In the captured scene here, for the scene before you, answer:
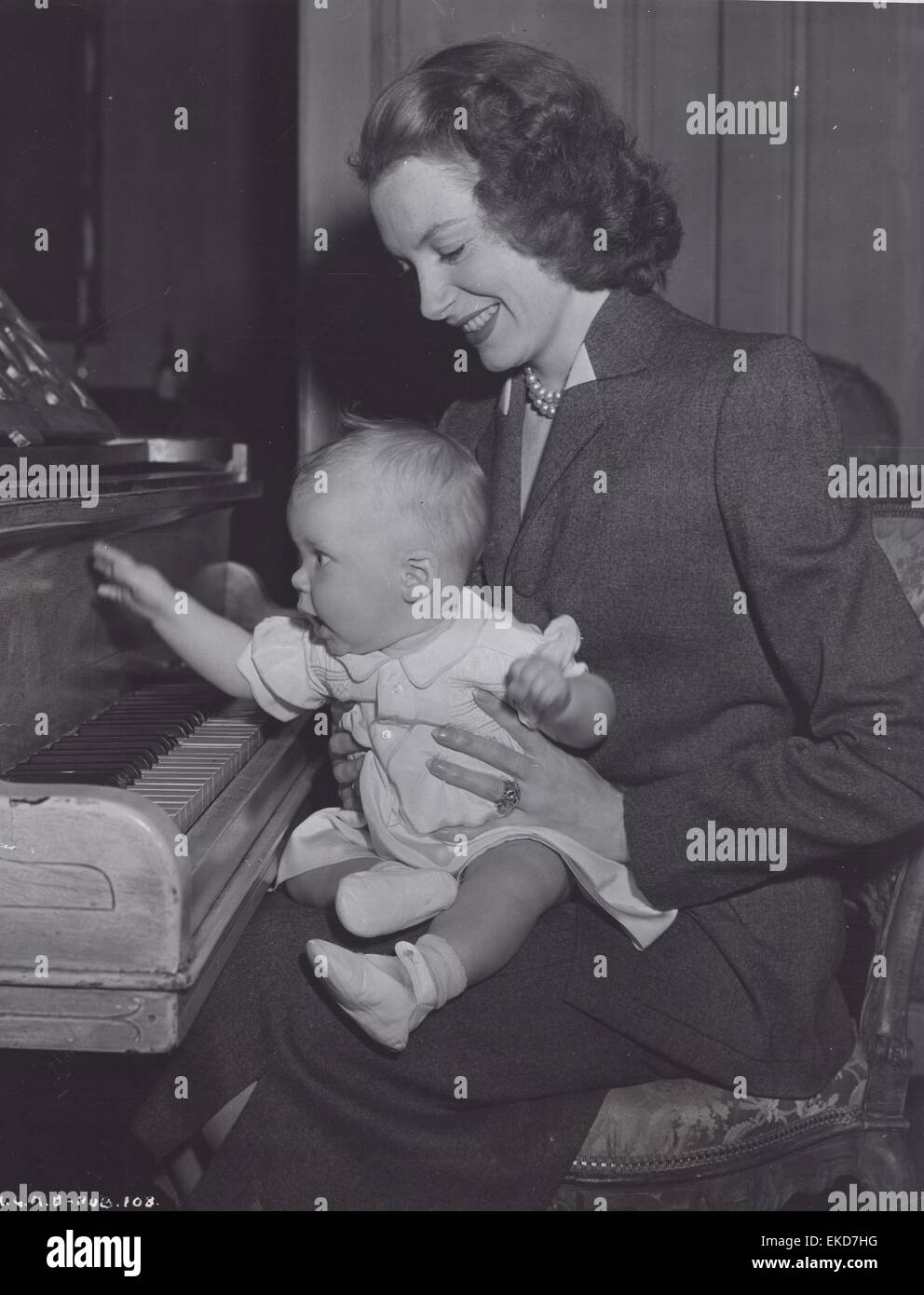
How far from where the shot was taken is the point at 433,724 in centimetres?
159

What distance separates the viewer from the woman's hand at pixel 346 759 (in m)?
1.68

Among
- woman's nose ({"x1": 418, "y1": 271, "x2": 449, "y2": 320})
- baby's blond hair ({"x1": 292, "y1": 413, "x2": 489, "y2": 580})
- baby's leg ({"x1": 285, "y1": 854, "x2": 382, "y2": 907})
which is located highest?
woman's nose ({"x1": 418, "y1": 271, "x2": 449, "y2": 320})

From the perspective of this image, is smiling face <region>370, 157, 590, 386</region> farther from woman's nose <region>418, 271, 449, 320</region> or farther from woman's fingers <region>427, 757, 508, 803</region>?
woman's fingers <region>427, 757, 508, 803</region>

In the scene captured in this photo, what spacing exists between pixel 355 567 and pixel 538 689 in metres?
0.28

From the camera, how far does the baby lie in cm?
150

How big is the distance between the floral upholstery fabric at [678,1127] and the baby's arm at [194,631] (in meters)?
0.75

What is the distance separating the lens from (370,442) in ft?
5.00

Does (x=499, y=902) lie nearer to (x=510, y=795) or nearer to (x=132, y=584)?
(x=510, y=795)

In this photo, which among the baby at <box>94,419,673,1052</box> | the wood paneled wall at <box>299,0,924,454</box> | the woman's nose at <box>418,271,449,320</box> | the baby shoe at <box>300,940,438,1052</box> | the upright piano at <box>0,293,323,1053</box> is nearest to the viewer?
the upright piano at <box>0,293,323,1053</box>

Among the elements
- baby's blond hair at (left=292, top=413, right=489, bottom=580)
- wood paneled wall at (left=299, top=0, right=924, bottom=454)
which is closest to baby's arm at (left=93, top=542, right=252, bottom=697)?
baby's blond hair at (left=292, top=413, right=489, bottom=580)

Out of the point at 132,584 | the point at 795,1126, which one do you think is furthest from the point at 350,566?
the point at 795,1126

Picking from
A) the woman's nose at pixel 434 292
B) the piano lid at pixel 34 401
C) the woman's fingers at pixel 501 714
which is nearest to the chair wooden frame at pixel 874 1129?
the woman's fingers at pixel 501 714

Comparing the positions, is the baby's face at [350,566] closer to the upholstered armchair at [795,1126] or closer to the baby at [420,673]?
the baby at [420,673]

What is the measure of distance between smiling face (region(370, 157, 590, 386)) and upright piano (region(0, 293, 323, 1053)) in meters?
0.50
